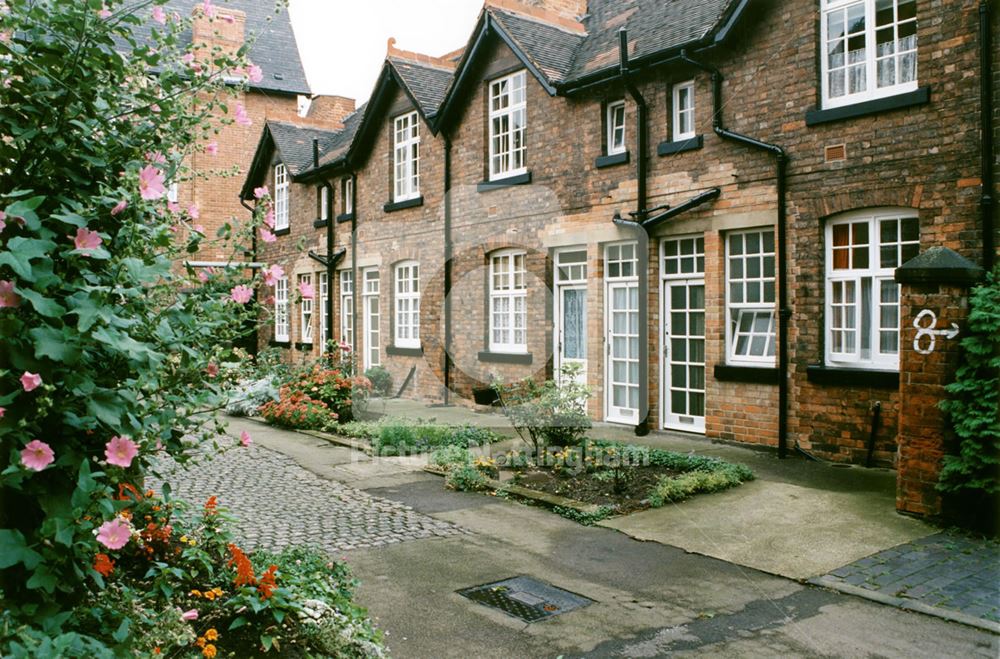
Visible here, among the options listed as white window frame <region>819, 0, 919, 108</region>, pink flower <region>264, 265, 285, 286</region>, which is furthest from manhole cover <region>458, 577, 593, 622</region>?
white window frame <region>819, 0, 919, 108</region>

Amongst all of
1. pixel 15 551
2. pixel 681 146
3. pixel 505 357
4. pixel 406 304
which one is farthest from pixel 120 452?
pixel 406 304

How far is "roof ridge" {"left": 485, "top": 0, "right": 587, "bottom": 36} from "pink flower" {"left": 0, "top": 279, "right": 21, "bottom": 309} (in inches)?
568

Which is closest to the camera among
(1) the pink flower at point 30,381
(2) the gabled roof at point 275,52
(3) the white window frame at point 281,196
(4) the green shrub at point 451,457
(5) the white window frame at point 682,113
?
(1) the pink flower at point 30,381

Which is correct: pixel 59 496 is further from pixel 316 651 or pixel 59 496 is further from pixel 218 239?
pixel 316 651

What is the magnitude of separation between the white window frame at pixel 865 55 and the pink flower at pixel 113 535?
993 centimetres

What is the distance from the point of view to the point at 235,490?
9.53m

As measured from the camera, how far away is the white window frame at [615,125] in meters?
13.5

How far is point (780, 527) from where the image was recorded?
765cm

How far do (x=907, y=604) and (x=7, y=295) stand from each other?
5.77 m

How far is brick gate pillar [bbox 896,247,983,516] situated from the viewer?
293 inches

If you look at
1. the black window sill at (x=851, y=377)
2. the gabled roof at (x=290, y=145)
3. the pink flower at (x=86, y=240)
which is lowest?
the black window sill at (x=851, y=377)

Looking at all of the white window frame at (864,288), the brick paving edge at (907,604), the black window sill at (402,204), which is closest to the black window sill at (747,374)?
the white window frame at (864,288)

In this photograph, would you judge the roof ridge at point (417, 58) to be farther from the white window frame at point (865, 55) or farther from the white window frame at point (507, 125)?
the white window frame at point (865, 55)

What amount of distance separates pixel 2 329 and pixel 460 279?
46.9 feet
